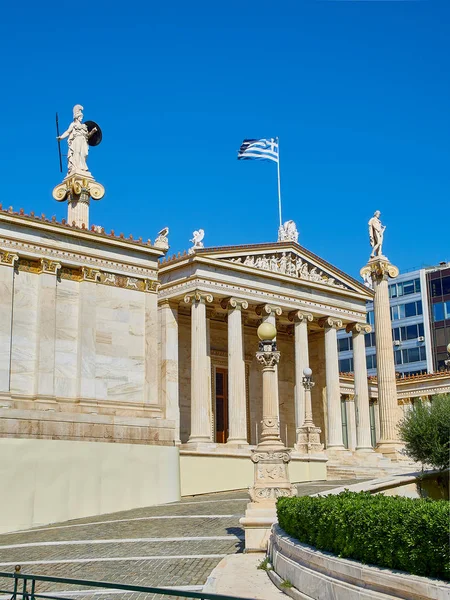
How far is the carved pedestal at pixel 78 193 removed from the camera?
38438 millimetres

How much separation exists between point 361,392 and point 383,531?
4015cm

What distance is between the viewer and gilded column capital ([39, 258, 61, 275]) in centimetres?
3312

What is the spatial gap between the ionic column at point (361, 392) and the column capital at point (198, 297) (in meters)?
12.4

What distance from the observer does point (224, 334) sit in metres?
50.3

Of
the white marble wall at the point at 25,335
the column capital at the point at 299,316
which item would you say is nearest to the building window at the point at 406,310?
the column capital at the point at 299,316

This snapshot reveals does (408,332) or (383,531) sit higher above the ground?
(408,332)

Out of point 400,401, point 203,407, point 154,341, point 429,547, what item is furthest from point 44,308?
point 400,401

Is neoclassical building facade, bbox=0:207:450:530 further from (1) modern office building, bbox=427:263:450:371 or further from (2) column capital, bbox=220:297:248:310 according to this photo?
(1) modern office building, bbox=427:263:450:371

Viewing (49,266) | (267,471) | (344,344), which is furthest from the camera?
(344,344)

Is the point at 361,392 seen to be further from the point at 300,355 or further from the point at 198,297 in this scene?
the point at 198,297

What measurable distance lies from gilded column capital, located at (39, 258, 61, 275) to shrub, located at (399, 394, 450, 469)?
15785 millimetres

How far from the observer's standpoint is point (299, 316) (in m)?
47.9

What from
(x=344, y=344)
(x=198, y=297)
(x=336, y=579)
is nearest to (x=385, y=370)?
(x=198, y=297)

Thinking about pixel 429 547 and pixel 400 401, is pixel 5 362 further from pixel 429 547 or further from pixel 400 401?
pixel 400 401
